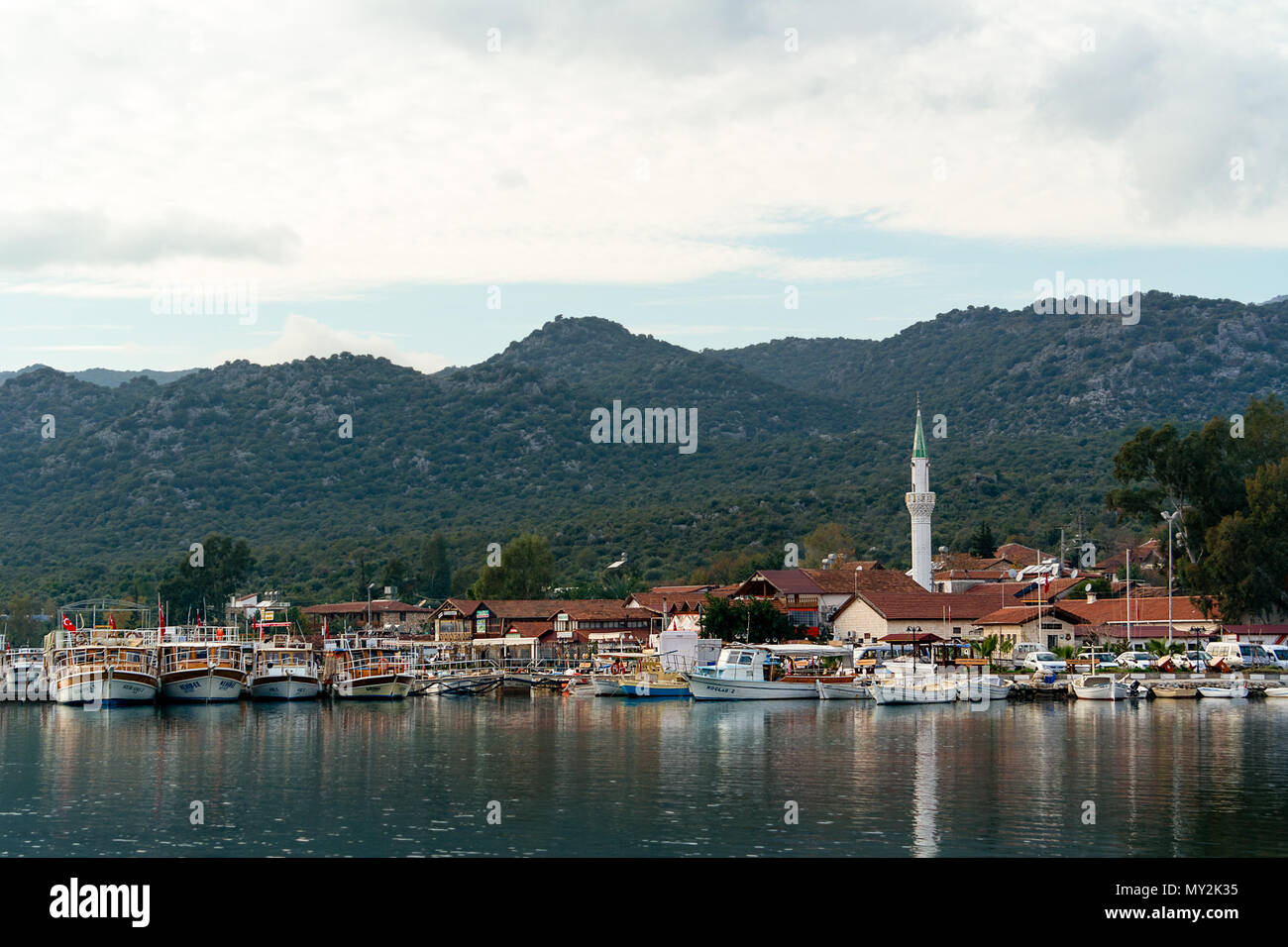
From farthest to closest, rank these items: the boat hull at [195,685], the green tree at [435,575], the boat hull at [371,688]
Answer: the green tree at [435,575] < the boat hull at [371,688] < the boat hull at [195,685]

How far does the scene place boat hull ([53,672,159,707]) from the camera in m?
81.3

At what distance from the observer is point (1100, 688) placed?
260 ft

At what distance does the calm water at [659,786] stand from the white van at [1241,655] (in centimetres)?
2163

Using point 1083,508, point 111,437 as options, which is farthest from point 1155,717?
point 111,437

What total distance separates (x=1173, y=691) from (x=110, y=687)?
63.0m

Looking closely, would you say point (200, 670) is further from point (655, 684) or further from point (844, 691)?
point (844, 691)

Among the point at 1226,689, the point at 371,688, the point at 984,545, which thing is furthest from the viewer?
Answer: the point at 984,545

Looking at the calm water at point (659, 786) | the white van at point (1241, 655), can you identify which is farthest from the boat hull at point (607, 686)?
the white van at point (1241, 655)

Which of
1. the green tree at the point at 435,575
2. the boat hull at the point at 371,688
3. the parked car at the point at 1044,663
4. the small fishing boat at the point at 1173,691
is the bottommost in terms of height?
the boat hull at the point at 371,688

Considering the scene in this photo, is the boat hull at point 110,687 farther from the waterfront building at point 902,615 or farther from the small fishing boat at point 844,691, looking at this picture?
the waterfront building at point 902,615

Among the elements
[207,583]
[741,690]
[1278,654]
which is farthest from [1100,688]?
[207,583]

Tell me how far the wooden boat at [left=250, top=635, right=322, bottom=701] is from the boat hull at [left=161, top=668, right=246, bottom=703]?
3761 mm

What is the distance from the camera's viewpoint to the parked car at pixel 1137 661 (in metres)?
86.2
